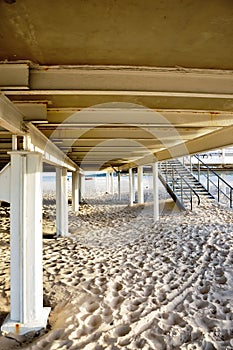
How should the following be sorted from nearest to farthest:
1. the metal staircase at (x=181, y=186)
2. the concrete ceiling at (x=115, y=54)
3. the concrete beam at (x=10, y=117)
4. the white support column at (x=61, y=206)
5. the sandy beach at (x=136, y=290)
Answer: the concrete ceiling at (x=115, y=54) < the concrete beam at (x=10, y=117) < the sandy beach at (x=136, y=290) < the white support column at (x=61, y=206) < the metal staircase at (x=181, y=186)

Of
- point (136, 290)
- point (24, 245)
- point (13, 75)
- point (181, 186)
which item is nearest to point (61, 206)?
point (136, 290)

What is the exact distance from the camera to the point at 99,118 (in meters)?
2.80

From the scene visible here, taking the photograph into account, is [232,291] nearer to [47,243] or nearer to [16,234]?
[16,234]

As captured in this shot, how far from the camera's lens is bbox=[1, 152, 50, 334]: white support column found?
2.76m

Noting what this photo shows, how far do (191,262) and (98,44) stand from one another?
4165 millimetres

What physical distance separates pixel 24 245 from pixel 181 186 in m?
8.24

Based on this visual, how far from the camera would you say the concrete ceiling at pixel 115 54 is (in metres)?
1.07

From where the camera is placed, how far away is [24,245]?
278 centimetres

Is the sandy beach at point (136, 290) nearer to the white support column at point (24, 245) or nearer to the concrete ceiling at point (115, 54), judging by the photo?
the white support column at point (24, 245)

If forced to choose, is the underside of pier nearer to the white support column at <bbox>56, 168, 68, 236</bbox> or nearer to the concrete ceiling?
the concrete ceiling

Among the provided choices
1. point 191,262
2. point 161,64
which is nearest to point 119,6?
point 161,64

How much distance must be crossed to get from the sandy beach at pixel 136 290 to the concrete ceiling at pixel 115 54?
2066 millimetres

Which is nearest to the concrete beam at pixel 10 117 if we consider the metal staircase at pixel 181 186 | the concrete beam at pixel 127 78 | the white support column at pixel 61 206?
the concrete beam at pixel 127 78

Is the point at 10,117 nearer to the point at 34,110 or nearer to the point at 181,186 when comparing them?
the point at 34,110
